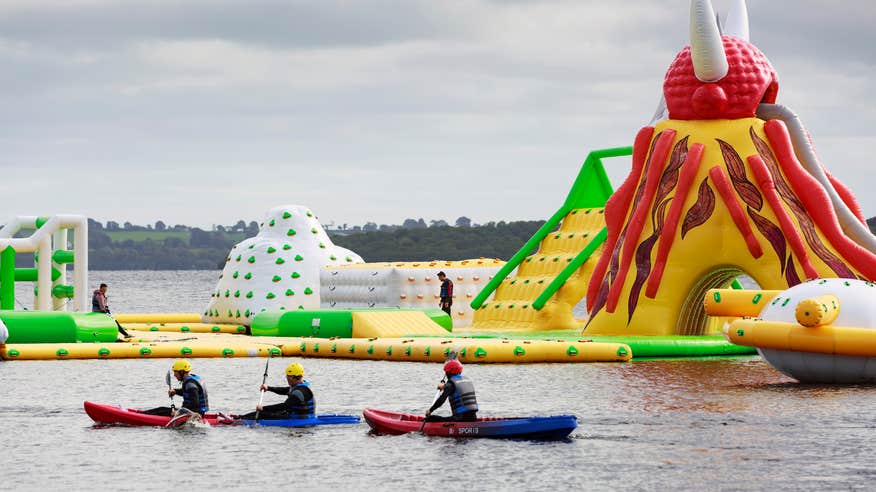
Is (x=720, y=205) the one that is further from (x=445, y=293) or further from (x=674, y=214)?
(x=445, y=293)

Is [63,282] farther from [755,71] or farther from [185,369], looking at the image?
[185,369]

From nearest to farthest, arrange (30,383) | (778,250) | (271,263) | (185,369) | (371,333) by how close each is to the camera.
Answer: (185,369)
(30,383)
(778,250)
(371,333)
(271,263)

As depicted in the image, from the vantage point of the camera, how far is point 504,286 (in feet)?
131

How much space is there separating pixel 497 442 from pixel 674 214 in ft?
48.3

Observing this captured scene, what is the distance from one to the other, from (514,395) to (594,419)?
3.48m

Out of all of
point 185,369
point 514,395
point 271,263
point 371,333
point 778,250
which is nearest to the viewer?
point 185,369

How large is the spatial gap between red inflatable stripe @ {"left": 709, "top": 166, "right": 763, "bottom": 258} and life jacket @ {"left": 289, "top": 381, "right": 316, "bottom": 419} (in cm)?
1436

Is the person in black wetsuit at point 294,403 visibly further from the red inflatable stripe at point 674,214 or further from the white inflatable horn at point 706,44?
the white inflatable horn at point 706,44

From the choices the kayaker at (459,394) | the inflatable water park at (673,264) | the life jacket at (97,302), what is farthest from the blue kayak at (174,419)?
the life jacket at (97,302)

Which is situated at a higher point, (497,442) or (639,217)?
(639,217)

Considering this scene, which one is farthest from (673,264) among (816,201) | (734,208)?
(816,201)

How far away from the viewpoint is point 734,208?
32312 mm

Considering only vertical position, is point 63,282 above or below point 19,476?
above

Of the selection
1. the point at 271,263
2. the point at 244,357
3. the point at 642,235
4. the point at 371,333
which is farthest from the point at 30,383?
the point at 271,263
